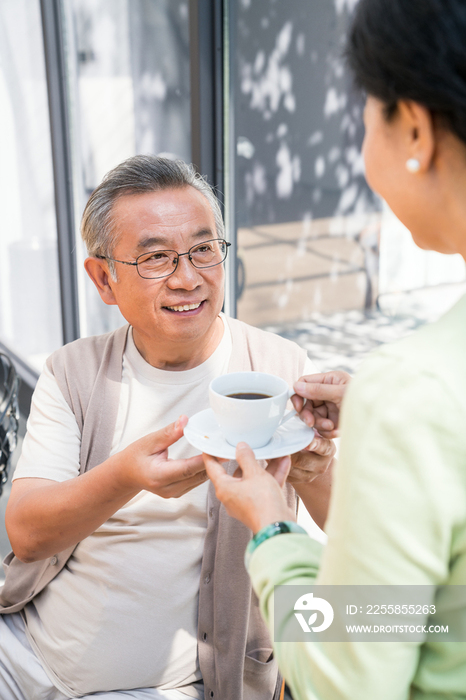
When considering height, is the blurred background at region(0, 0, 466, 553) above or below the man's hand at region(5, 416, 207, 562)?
above

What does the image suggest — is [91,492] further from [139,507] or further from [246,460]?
[246,460]

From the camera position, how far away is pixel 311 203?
195cm

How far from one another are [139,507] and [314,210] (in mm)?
1077

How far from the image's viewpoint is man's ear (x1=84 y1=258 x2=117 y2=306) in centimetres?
152

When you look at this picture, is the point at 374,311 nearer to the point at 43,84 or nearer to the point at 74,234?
the point at 74,234

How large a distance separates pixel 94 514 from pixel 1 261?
3902 mm

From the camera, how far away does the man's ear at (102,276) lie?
4.98 ft

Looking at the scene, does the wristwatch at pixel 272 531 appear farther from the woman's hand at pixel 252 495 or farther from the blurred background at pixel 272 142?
the blurred background at pixel 272 142

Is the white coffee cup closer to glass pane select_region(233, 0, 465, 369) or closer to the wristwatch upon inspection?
the wristwatch

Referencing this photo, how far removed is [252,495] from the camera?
2.72 feet

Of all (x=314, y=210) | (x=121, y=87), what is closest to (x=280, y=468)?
(x=314, y=210)

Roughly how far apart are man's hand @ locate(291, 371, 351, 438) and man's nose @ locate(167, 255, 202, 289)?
0.36 m

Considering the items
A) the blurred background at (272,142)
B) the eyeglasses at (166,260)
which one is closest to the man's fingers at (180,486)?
the eyeglasses at (166,260)

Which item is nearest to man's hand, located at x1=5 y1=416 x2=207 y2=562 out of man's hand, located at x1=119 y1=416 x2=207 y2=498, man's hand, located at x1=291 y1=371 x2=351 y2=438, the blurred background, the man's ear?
man's hand, located at x1=119 y1=416 x2=207 y2=498
